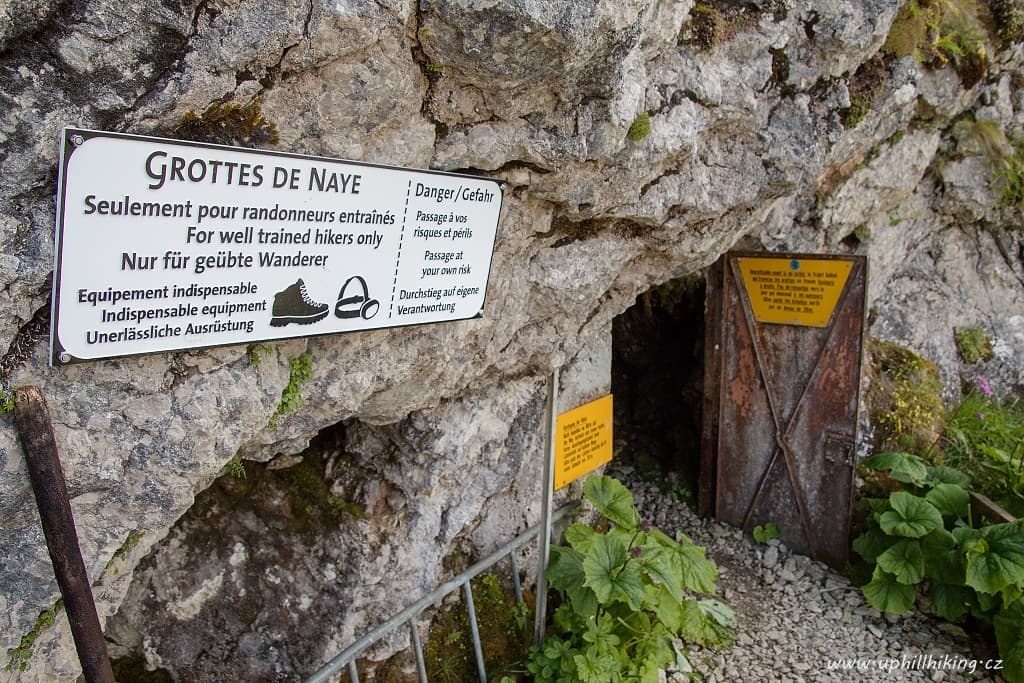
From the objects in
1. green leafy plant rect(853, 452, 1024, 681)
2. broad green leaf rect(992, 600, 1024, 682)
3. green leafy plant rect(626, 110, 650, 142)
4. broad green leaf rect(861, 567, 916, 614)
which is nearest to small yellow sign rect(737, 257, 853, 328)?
green leafy plant rect(853, 452, 1024, 681)

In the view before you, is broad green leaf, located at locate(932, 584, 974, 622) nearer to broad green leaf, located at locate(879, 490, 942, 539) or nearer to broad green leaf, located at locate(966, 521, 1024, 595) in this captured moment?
broad green leaf, located at locate(966, 521, 1024, 595)

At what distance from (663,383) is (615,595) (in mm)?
4038

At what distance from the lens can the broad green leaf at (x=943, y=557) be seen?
450 cm

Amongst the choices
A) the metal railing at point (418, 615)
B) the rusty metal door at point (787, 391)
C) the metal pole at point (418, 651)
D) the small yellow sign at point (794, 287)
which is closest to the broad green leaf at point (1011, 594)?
the rusty metal door at point (787, 391)

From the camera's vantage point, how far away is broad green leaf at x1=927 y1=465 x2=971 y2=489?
5.04 metres

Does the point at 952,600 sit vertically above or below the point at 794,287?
below

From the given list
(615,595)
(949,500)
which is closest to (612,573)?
(615,595)

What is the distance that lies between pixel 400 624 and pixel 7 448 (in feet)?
6.33

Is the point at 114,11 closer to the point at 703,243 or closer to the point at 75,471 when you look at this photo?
the point at 75,471

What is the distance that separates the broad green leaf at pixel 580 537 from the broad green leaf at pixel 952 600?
2.42 metres

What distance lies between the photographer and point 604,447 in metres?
4.20

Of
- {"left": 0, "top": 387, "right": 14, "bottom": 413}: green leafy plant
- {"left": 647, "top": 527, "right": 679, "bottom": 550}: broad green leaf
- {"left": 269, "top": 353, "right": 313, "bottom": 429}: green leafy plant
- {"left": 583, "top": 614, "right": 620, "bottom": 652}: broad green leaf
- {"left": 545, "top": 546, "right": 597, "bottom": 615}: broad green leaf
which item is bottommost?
{"left": 583, "top": 614, "right": 620, "bottom": 652}: broad green leaf

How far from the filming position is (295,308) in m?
2.29

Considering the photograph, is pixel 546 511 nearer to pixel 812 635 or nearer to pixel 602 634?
pixel 602 634
